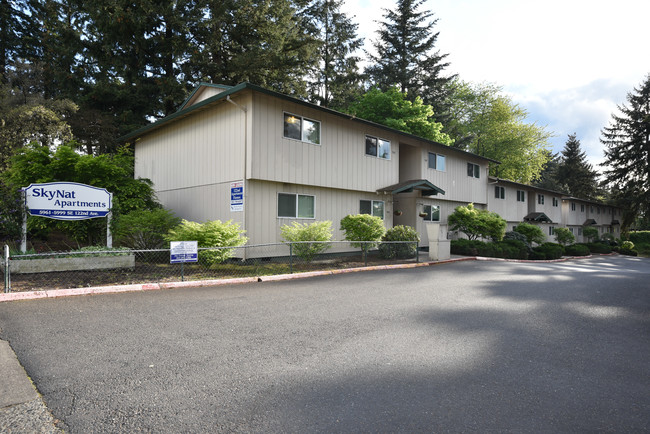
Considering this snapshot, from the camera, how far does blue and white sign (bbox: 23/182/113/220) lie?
8.59 meters

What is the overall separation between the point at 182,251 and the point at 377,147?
11.5 m

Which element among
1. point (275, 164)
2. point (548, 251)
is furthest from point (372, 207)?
point (548, 251)

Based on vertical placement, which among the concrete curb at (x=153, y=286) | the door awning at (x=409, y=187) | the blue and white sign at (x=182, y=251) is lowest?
the concrete curb at (x=153, y=286)

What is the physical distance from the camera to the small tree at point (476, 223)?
20047 mm

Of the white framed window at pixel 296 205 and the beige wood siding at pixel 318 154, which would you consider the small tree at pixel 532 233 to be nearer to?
the beige wood siding at pixel 318 154

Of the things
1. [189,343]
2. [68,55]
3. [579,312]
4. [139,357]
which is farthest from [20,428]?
[68,55]

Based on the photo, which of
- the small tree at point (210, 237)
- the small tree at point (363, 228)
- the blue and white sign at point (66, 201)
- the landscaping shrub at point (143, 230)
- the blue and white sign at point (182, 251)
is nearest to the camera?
the blue and white sign at point (182, 251)

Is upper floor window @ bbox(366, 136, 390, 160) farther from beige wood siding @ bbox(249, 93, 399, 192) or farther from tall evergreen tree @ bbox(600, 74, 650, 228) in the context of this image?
tall evergreen tree @ bbox(600, 74, 650, 228)

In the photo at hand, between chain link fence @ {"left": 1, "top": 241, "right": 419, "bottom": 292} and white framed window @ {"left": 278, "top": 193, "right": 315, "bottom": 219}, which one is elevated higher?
white framed window @ {"left": 278, "top": 193, "right": 315, "bottom": 219}

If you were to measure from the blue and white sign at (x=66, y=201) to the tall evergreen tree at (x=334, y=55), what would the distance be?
25.3m

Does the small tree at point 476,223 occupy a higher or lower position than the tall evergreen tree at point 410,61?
lower

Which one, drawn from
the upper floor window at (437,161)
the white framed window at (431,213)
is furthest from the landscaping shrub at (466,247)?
the upper floor window at (437,161)

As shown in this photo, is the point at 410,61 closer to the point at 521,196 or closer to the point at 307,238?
the point at 521,196

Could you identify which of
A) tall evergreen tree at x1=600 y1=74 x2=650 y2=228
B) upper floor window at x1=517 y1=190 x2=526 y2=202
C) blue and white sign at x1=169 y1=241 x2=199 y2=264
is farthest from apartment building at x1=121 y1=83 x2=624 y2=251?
tall evergreen tree at x1=600 y1=74 x2=650 y2=228
